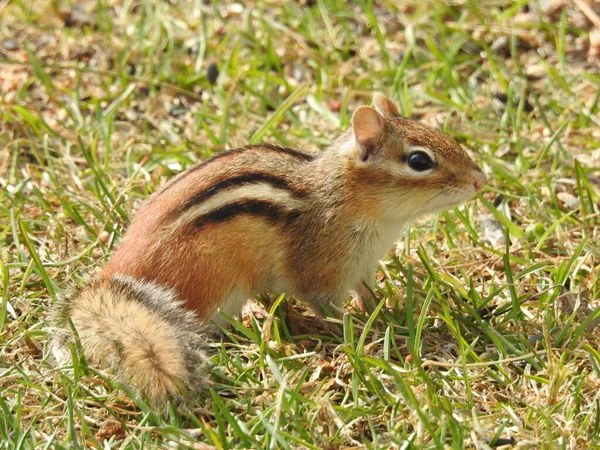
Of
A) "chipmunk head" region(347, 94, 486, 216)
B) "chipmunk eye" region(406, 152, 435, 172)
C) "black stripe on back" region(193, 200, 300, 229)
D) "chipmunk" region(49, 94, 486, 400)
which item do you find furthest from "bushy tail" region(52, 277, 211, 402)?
"chipmunk eye" region(406, 152, 435, 172)

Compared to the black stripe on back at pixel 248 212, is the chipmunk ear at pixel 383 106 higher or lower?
higher

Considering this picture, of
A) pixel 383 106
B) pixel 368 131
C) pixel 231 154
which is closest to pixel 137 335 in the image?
pixel 231 154

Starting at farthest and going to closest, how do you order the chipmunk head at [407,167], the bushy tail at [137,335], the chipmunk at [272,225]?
the chipmunk head at [407,167]
the chipmunk at [272,225]
the bushy tail at [137,335]

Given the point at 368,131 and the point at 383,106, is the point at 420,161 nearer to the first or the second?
the point at 368,131

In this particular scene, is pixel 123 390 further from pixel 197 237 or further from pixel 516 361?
pixel 516 361

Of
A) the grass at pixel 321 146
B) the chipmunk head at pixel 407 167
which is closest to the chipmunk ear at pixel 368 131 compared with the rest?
the chipmunk head at pixel 407 167

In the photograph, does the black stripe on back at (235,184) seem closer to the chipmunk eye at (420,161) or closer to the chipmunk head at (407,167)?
the chipmunk head at (407,167)
